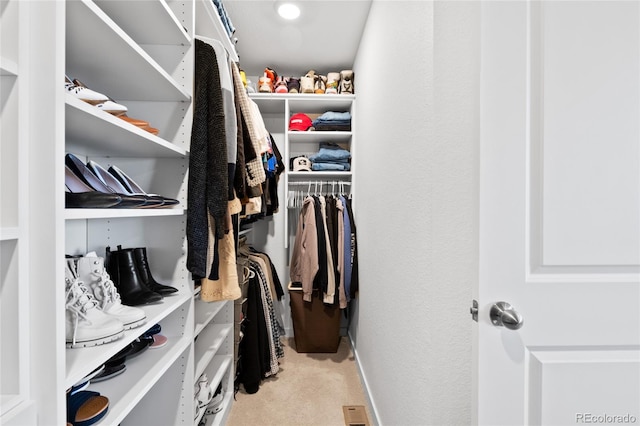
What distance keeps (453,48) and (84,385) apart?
1.48 m

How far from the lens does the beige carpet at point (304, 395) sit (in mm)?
1661

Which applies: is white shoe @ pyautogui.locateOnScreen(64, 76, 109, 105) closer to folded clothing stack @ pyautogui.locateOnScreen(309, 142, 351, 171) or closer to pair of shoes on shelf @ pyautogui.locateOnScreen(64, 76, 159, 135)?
pair of shoes on shelf @ pyautogui.locateOnScreen(64, 76, 159, 135)

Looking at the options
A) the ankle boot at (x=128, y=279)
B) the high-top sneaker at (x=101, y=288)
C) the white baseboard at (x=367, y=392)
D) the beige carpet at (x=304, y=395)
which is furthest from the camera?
the beige carpet at (x=304, y=395)

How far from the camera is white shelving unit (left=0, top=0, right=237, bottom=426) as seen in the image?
544 mm

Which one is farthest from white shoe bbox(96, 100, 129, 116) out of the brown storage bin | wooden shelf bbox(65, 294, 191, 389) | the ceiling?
the brown storage bin

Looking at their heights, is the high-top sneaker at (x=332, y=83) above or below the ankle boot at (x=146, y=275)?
above

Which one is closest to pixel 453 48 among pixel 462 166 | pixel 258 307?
pixel 462 166

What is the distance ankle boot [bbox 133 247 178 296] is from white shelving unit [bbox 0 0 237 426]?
47mm

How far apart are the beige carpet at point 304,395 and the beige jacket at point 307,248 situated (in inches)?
20.0

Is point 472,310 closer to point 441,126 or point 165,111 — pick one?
point 441,126

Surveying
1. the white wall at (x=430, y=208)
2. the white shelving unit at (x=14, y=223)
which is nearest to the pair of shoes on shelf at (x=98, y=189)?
the white shelving unit at (x=14, y=223)

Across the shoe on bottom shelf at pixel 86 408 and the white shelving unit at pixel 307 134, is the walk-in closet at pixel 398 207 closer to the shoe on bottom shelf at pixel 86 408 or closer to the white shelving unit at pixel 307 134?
the shoe on bottom shelf at pixel 86 408

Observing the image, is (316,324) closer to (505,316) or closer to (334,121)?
(334,121)

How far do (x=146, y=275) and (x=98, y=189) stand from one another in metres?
0.37
